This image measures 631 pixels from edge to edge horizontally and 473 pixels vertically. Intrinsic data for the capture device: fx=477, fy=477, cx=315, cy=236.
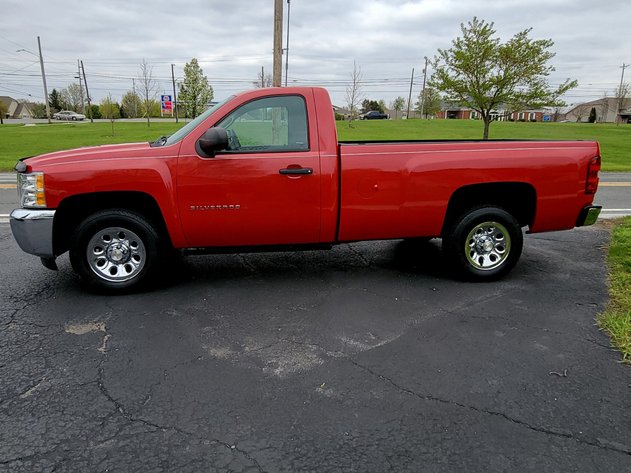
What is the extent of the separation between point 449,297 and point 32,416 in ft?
11.3

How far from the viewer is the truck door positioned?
14.2 ft

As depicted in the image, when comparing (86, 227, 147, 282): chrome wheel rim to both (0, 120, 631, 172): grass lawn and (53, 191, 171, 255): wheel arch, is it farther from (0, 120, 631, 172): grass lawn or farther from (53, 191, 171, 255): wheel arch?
(0, 120, 631, 172): grass lawn

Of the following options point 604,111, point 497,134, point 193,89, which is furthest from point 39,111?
point 604,111

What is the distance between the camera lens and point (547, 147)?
477 centimetres

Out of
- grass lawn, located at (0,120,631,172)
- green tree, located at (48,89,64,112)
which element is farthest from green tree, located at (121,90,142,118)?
grass lawn, located at (0,120,631,172)

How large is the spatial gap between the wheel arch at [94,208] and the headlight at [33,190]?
0.17 m

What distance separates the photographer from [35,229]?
167 inches

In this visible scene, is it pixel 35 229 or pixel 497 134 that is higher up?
pixel 497 134

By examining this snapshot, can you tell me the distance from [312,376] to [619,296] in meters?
3.23

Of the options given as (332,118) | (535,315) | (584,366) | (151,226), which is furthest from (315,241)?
(584,366)

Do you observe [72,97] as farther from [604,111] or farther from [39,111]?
[604,111]

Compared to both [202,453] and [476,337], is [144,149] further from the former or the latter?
[476,337]

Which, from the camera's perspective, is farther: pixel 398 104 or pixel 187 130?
pixel 398 104

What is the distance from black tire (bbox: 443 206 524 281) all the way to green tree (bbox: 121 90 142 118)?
71.7 meters
